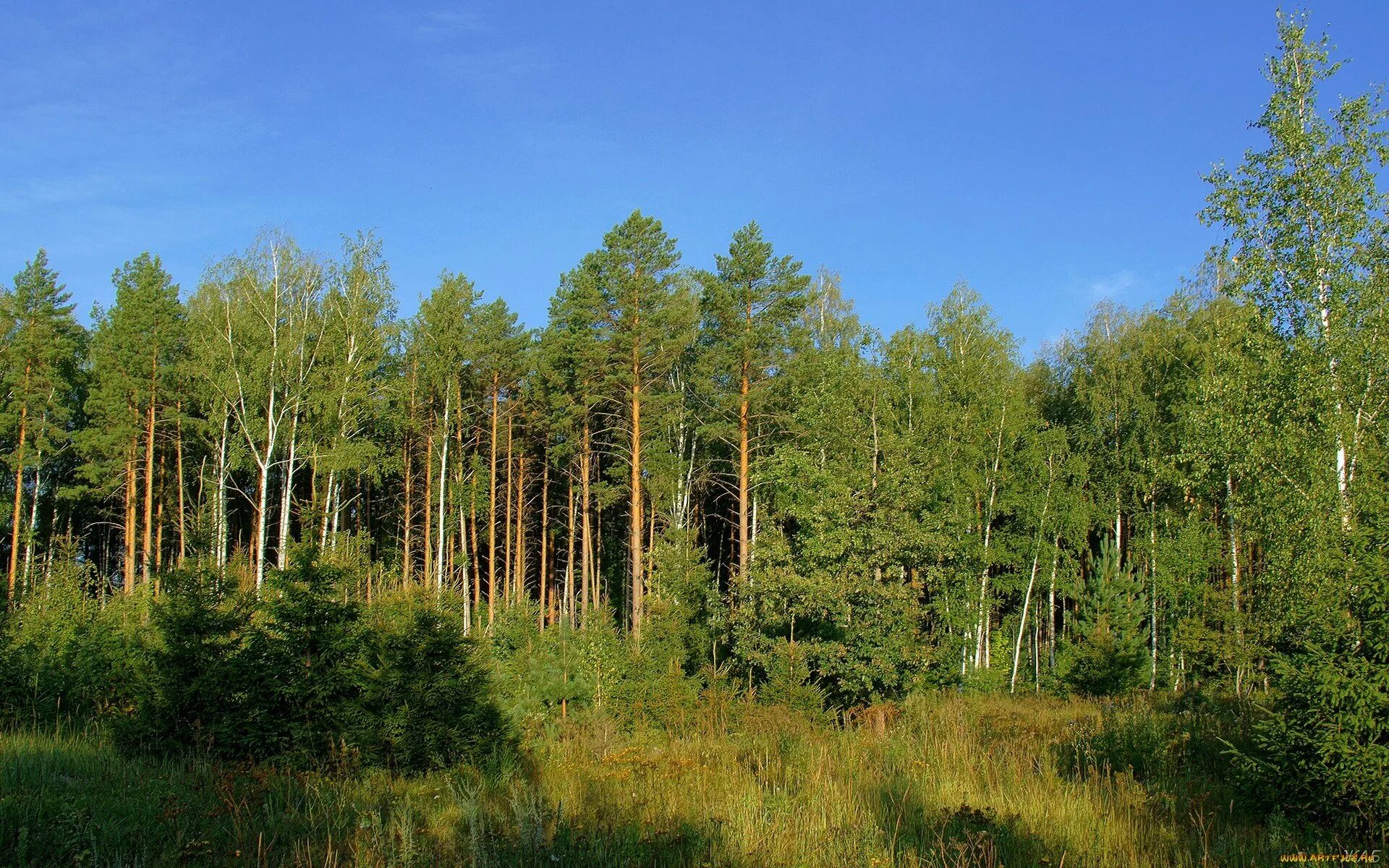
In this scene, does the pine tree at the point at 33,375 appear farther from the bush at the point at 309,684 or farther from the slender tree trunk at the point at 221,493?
the bush at the point at 309,684

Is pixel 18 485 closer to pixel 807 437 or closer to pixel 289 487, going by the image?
pixel 289 487

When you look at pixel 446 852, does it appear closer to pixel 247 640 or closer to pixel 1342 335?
pixel 247 640

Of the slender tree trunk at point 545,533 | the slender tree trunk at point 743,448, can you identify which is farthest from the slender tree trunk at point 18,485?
the slender tree trunk at point 743,448

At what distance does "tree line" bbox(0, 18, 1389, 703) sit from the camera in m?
13.6

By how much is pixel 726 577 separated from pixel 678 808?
121ft

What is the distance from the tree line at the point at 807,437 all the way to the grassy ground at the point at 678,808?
361cm

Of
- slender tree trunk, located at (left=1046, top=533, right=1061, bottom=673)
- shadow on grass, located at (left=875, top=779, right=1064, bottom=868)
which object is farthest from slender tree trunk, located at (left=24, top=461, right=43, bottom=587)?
slender tree trunk, located at (left=1046, top=533, right=1061, bottom=673)

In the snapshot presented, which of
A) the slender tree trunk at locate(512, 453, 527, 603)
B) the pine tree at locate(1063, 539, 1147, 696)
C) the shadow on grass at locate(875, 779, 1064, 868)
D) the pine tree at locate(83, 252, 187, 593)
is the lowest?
the pine tree at locate(1063, 539, 1147, 696)

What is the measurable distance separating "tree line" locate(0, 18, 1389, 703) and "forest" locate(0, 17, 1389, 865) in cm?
14

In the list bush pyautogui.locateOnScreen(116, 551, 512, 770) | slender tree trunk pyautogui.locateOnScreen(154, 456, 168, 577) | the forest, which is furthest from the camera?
slender tree trunk pyautogui.locateOnScreen(154, 456, 168, 577)

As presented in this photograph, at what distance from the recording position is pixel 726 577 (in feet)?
142

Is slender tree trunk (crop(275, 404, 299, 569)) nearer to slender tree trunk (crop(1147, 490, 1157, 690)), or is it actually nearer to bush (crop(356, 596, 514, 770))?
bush (crop(356, 596, 514, 770))

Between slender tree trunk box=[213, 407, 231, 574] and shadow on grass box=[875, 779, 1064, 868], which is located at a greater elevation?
slender tree trunk box=[213, 407, 231, 574]

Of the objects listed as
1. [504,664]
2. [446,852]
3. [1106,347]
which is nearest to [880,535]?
[504,664]
